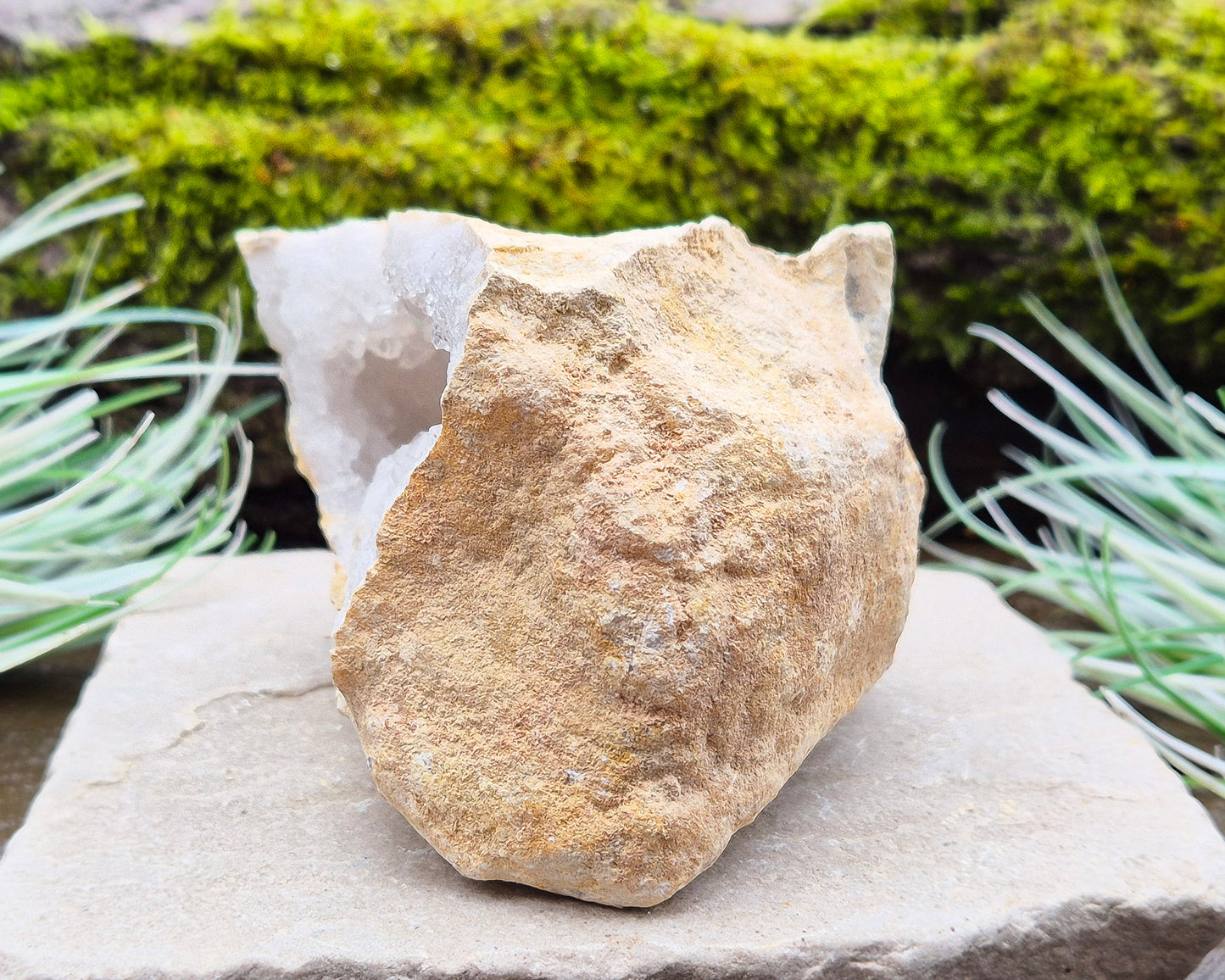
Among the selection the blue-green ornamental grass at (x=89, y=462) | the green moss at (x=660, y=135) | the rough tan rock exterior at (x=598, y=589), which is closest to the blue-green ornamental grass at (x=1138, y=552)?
the green moss at (x=660, y=135)

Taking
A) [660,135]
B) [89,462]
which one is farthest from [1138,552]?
[89,462]

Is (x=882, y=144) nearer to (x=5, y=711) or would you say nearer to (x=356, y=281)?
(x=356, y=281)

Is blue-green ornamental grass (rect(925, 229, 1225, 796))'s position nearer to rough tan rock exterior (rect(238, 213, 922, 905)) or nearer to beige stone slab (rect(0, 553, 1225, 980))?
beige stone slab (rect(0, 553, 1225, 980))

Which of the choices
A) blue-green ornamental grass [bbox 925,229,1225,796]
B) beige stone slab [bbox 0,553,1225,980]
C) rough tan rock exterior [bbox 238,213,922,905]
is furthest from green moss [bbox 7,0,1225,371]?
rough tan rock exterior [bbox 238,213,922,905]

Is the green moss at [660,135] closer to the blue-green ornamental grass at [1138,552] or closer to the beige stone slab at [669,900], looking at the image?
the blue-green ornamental grass at [1138,552]

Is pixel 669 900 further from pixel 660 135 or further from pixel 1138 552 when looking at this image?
pixel 660 135

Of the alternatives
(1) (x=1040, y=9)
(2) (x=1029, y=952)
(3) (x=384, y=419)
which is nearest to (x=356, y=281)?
(3) (x=384, y=419)
